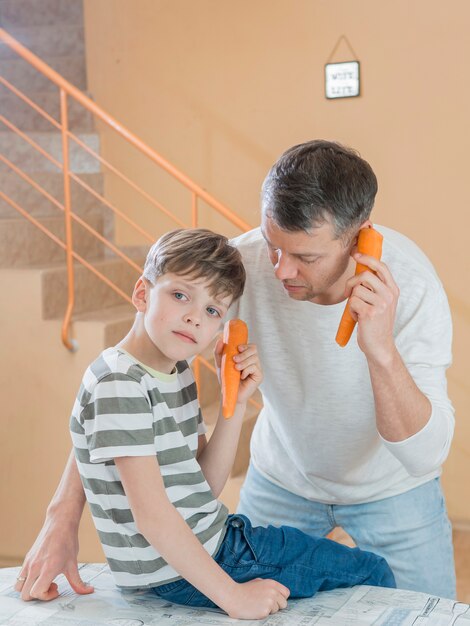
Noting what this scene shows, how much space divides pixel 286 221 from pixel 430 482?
73 cm

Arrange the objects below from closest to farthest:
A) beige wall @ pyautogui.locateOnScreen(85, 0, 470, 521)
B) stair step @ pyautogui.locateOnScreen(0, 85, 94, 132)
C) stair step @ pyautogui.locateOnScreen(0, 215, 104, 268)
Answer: stair step @ pyautogui.locateOnScreen(0, 215, 104, 268) → beige wall @ pyautogui.locateOnScreen(85, 0, 470, 521) → stair step @ pyautogui.locateOnScreen(0, 85, 94, 132)

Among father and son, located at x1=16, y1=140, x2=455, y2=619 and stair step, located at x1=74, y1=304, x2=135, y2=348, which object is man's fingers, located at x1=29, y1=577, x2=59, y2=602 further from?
stair step, located at x1=74, y1=304, x2=135, y2=348

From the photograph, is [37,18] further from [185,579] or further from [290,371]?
[185,579]

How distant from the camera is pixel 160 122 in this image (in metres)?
4.38

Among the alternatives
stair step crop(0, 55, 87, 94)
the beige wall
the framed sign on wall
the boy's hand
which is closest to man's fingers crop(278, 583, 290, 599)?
the boy's hand

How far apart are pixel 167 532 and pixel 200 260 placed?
451mm

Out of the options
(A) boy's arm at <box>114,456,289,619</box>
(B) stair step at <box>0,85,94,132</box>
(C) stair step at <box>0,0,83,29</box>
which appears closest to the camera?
(A) boy's arm at <box>114,456,289,619</box>

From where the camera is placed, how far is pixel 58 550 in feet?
5.01

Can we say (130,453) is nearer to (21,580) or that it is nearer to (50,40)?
(21,580)

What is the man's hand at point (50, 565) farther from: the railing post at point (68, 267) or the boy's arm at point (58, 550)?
the railing post at point (68, 267)

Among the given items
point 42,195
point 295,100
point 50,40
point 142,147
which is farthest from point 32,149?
point 295,100

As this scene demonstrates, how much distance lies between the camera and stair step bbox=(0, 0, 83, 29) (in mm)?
4793

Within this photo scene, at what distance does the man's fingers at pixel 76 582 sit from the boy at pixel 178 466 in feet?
0.29

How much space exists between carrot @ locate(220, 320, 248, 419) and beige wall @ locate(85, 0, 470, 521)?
198 cm
